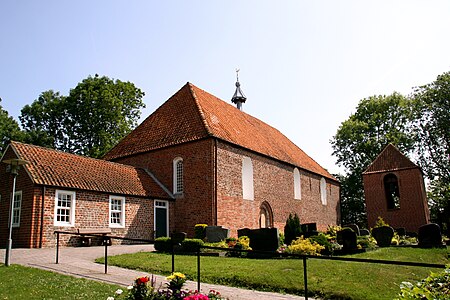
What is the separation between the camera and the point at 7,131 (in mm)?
36594

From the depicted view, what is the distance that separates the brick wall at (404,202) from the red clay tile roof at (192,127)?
348 inches

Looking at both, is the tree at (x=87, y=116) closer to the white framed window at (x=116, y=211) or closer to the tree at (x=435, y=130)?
the white framed window at (x=116, y=211)

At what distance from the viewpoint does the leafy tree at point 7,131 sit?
119ft

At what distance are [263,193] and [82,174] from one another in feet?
38.7

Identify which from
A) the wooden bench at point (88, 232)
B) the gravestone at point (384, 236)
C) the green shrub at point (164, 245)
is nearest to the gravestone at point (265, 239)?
the green shrub at point (164, 245)

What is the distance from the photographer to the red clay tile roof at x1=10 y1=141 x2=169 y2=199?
1681 cm

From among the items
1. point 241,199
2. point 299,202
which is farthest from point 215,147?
point 299,202

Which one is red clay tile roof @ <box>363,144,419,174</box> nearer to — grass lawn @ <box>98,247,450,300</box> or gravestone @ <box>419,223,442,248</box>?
gravestone @ <box>419,223,442,248</box>

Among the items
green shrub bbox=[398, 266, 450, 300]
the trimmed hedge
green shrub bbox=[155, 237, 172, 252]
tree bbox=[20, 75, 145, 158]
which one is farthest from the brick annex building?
green shrub bbox=[398, 266, 450, 300]

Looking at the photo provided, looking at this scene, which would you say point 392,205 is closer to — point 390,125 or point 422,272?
point 390,125

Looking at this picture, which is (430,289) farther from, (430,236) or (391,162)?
Result: (391,162)

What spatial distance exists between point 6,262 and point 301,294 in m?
8.18

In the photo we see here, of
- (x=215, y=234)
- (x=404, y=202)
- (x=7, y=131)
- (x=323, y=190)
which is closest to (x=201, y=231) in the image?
(x=215, y=234)

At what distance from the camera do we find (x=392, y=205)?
33.0 meters
